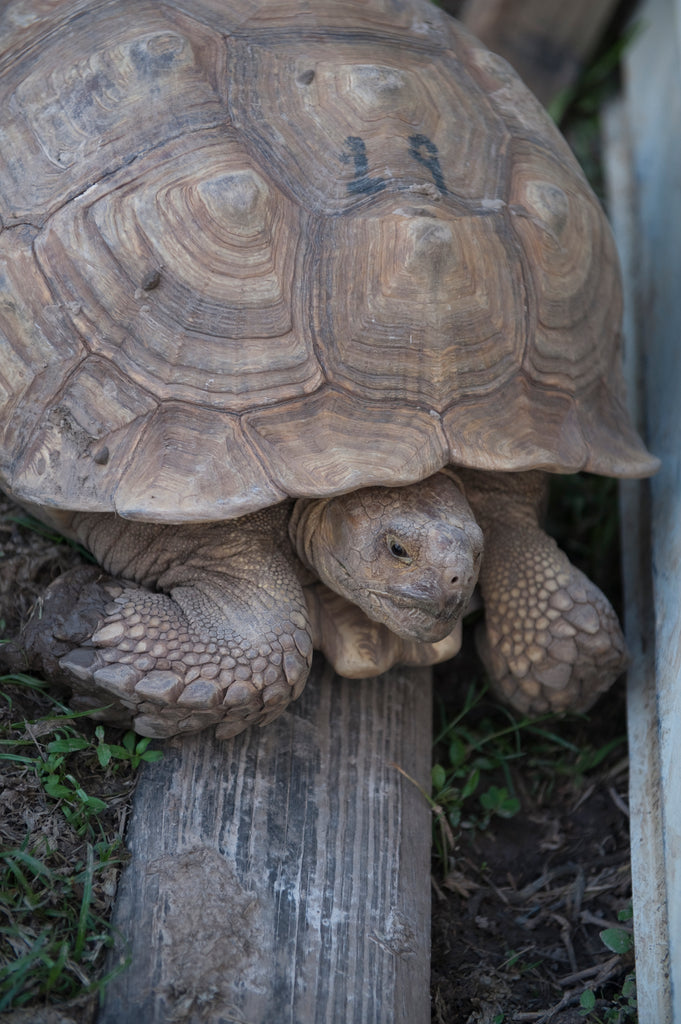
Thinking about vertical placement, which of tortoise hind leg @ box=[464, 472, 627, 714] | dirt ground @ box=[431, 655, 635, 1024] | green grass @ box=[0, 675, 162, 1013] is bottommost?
dirt ground @ box=[431, 655, 635, 1024]

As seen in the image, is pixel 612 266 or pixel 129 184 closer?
pixel 129 184

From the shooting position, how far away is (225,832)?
7.53ft

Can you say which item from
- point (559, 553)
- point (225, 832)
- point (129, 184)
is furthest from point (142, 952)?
point (129, 184)

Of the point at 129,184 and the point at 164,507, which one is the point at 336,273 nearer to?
the point at 129,184

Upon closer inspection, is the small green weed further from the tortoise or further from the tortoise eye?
the tortoise eye

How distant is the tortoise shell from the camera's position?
2.40 m

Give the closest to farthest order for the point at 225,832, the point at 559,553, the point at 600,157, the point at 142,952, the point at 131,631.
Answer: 1. the point at 142,952
2. the point at 225,832
3. the point at 131,631
4. the point at 559,553
5. the point at 600,157

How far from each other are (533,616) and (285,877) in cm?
105

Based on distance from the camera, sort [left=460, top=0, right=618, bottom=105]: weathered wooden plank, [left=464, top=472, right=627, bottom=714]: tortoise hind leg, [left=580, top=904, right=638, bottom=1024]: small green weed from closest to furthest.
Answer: [left=580, top=904, right=638, bottom=1024]: small green weed → [left=464, top=472, right=627, bottom=714]: tortoise hind leg → [left=460, top=0, right=618, bottom=105]: weathered wooden plank

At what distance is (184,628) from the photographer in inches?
97.6

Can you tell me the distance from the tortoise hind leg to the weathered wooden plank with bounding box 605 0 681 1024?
0.18 m

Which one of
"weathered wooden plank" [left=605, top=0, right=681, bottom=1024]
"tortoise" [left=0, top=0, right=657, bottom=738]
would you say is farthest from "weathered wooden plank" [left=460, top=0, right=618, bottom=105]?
"tortoise" [left=0, top=0, right=657, bottom=738]

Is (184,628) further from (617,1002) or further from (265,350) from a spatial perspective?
(617,1002)

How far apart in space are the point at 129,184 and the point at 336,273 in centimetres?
59
